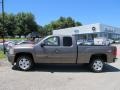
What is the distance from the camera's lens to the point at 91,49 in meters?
13.3

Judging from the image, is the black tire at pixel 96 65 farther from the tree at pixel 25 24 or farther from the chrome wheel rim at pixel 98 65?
the tree at pixel 25 24

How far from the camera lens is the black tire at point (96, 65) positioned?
13438 mm

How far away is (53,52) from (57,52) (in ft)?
0.64

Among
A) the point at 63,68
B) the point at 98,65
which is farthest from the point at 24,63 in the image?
the point at 98,65

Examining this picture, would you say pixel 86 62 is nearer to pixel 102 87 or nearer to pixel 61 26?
pixel 102 87

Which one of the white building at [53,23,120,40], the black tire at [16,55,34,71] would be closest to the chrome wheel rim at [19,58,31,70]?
the black tire at [16,55,34,71]

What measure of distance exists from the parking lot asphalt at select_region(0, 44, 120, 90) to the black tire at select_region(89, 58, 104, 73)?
0.27 metres

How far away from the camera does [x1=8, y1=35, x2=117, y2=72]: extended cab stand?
1296 cm

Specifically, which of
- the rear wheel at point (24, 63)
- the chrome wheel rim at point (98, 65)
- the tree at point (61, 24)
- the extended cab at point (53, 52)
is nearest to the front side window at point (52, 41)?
the extended cab at point (53, 52)

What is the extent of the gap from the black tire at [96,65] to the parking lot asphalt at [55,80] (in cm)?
27

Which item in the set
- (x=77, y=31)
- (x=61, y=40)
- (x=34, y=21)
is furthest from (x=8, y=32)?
(x=61, y=40)

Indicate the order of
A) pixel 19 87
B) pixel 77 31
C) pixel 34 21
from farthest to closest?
pixel 34 21
pixel 77 31
pixel 19 87

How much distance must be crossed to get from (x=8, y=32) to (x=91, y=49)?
229 ft

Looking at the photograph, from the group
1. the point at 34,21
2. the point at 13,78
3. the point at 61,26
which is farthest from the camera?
the point at 61,26
